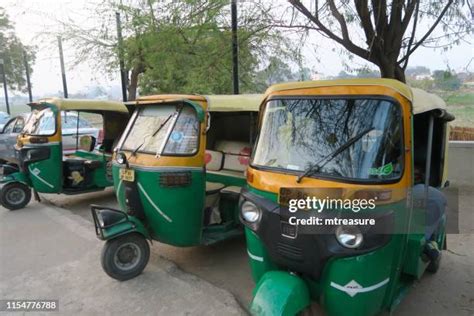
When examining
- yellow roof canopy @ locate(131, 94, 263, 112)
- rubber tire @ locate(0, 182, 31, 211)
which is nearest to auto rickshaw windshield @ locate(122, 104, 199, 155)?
yellow roof canopy @ locate(131, 94, 263, 112)

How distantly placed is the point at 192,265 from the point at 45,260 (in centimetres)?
183

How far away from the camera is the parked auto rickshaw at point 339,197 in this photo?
2500 millimetres

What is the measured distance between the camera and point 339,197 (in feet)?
8.29

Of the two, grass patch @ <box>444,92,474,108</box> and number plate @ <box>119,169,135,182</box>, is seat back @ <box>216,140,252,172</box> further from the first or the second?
grass patch @ <box>444,92,474,108</box>

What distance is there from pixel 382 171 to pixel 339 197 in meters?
0.35

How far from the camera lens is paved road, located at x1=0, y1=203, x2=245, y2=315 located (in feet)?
11.3

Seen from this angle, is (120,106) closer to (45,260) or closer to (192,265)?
(45,260)

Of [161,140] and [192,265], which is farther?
[192,265]

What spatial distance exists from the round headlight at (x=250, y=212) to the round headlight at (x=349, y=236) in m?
0.62

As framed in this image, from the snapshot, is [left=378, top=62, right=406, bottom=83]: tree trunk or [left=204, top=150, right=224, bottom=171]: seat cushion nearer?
[left=378, top=62, right=406, bottom=83]: tree trunk

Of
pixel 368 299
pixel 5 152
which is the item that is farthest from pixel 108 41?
pixel 368 299

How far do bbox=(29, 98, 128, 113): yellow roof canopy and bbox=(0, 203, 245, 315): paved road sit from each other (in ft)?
7.32

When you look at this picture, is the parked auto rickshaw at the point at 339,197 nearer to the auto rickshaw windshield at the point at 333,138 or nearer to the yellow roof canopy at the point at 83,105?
the auto rickshaw windshield at the point at 333,138

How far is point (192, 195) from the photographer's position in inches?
158
